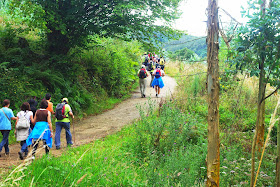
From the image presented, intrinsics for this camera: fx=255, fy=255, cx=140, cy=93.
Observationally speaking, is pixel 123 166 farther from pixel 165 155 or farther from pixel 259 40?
pixel 259 40

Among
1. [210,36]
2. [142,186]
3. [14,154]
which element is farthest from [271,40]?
[14,154]

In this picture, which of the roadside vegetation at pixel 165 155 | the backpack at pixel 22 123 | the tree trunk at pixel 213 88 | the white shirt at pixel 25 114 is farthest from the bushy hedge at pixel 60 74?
the tree trunk at pixel 213 88

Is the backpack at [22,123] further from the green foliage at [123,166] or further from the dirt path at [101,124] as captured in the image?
the green foliage at [123,166]

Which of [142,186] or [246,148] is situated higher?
[142,186]

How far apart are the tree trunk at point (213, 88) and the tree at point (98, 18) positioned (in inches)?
241

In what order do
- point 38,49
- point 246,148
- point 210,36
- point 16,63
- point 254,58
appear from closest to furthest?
point 210,36 → point 254,58 → point 246,148 → point 16,63 → point 38,49

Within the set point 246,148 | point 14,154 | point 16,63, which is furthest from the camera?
point 16,63

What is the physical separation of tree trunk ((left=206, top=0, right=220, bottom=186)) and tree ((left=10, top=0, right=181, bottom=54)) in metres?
6.13

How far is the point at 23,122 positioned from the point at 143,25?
714 centimetres

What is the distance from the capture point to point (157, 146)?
7879 millimetres

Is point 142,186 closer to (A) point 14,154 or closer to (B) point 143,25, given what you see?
(A) point 14,154

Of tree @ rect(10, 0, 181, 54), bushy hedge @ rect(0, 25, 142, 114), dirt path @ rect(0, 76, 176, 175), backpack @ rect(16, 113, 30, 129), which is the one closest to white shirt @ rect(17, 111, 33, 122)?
backpack @ rect(16, 113, 30, 129)

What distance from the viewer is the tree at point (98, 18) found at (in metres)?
10.7

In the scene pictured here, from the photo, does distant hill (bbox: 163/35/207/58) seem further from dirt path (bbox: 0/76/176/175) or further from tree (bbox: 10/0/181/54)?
tree (bbox: 10/0/181/54)
